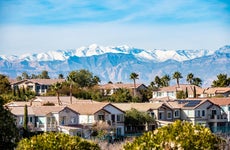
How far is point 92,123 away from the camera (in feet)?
221

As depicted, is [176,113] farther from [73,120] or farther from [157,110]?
[73,120]

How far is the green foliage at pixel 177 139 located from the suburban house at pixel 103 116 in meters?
47.0

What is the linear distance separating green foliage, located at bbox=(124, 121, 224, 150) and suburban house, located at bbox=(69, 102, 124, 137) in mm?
47032

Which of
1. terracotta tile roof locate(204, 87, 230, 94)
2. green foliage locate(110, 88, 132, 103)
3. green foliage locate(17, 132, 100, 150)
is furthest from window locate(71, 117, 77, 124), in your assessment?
terracotta tile roof locate(204, 87, 230, 94)

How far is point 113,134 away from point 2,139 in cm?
4067

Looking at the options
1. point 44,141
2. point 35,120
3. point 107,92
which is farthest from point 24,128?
point 107,92

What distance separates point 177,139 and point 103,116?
4973 cm

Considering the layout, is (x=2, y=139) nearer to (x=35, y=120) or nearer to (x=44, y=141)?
(x=44, y=141)

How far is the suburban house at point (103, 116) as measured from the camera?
68.2 metres

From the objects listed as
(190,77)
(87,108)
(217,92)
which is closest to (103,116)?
(87,108)

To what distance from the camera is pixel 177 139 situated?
1958cm

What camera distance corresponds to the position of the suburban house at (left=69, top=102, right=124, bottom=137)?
68250mm

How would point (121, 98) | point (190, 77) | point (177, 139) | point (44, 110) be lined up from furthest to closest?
point (190, 77), point (121, 98), point (44, 110), point (177, 139)

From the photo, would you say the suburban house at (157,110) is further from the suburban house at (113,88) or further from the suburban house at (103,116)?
the suburban house at (113,88)
